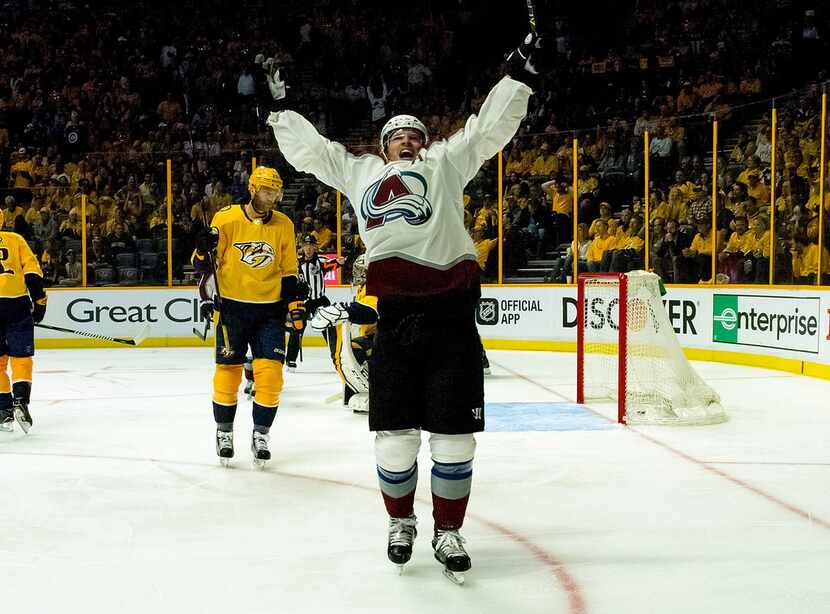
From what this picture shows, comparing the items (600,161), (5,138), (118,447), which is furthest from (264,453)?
(5,138)

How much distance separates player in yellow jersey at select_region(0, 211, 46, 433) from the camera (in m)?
5.79

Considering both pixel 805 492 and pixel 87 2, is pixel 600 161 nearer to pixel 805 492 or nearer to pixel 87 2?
pixel 805 492

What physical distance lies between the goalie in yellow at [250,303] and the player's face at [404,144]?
5.26ft

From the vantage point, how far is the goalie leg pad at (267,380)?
15.4 feet

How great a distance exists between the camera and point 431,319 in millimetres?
2986

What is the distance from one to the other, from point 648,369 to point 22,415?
405cm

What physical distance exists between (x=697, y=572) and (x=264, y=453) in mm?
2339

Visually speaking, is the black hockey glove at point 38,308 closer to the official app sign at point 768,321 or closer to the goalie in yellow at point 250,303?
the goalie in yellow at point 250,303

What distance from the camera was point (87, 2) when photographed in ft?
65.4

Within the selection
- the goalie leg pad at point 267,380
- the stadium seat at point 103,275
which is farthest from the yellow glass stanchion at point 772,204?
the stadium seat at point 103,275

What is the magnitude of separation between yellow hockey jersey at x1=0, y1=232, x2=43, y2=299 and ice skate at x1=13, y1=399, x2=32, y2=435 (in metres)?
0.64

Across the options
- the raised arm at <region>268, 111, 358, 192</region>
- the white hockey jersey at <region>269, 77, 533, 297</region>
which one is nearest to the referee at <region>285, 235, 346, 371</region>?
the raised arm at <region>268, 111, 358, 192</region>

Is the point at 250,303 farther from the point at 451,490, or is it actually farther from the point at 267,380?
the point at 451,490

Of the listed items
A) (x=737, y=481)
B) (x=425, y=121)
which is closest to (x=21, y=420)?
(x=737, y=481)
